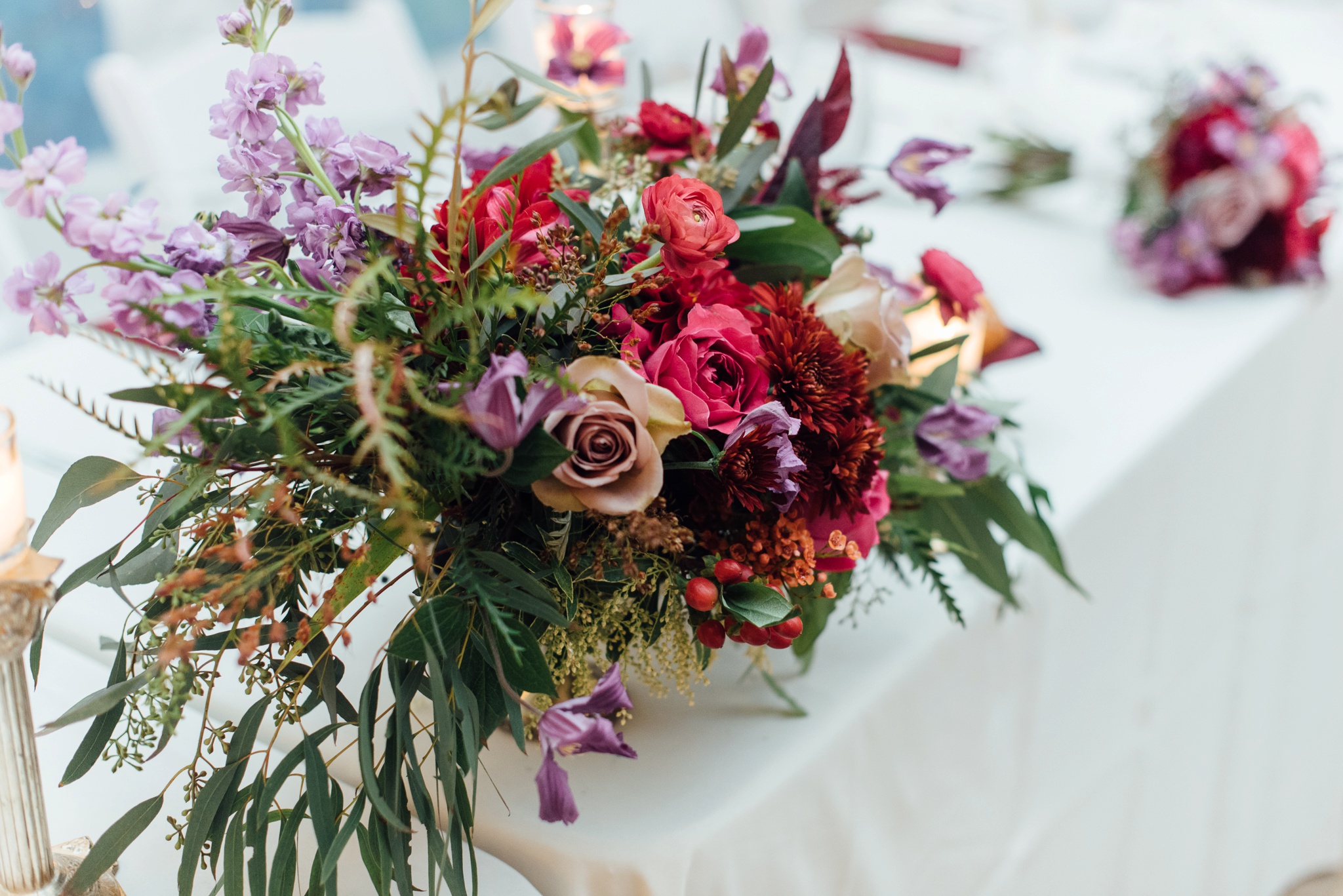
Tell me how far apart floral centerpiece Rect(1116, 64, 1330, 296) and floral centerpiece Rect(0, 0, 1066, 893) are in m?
0.97

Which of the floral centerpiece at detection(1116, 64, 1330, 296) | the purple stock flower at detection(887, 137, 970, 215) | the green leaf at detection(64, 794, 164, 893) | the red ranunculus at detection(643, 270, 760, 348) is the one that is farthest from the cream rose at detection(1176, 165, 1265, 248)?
the green leaf at detection(64, 794, 164, 893)

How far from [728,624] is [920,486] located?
0.22m

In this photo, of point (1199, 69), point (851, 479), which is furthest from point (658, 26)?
point (851, 479)

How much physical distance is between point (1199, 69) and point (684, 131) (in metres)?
1.53

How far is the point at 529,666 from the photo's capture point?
487 millimetres

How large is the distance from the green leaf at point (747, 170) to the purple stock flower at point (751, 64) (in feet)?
0.22

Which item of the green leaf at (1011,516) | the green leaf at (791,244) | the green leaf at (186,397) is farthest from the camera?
the green leaf at (1011,516)

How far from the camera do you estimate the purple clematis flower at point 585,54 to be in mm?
830

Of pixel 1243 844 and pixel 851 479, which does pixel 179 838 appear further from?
pixel 1243 844

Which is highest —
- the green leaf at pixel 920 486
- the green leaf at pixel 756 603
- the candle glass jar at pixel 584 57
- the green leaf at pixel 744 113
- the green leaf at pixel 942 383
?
the candle glass jar at pixel 584 57

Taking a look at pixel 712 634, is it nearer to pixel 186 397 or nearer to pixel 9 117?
pixel 186 397

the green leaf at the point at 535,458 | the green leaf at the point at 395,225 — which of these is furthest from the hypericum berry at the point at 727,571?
the green leaf at the point at 395,225

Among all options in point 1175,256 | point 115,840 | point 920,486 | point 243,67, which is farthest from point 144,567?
point 1175,256

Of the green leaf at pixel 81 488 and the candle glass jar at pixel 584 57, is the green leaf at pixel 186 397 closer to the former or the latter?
the green leaf at pixel 81 488
